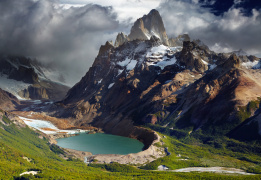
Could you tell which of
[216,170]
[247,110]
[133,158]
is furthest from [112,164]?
[247,110]

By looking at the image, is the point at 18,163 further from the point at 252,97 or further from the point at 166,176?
the point at 252,97

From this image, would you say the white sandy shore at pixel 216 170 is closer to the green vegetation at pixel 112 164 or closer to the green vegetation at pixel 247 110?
the green vegetation at pixel 112 164

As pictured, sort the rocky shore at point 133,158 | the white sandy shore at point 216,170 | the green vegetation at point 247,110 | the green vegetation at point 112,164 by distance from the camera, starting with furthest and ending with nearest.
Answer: the green vegetation at point 247,110 < the rocky shore at point 133,158 < the white sandy shore at point 216,170 < the green vegetation at point 112,164

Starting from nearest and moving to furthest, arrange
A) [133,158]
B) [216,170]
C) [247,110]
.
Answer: [216,170] < [133,158] < [247,110]

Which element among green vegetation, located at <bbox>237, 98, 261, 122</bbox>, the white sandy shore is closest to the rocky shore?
the white sandy shore

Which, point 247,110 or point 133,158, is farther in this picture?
point 247,110

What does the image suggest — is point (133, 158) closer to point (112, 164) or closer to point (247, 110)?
point (112, 164)

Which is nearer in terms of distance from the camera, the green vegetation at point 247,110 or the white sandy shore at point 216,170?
the white sandy shore at point 216,170

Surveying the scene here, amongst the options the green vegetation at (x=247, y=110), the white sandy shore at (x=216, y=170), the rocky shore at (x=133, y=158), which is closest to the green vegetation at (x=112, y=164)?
the white sandy shore at (x=216, y=170)
